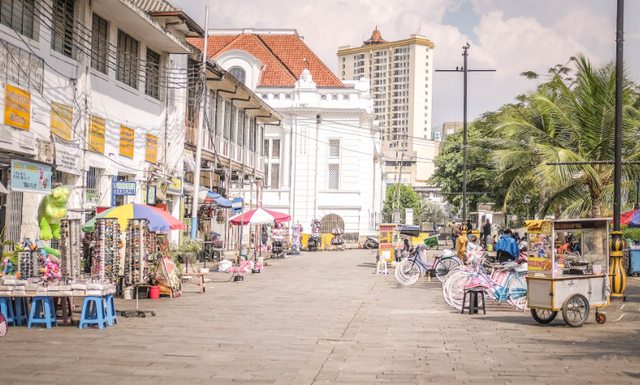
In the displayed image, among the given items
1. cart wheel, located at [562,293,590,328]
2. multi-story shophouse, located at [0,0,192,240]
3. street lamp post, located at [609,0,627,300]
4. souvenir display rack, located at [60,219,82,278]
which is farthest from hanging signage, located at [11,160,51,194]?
street lamp post, located at [609,0,627,300]

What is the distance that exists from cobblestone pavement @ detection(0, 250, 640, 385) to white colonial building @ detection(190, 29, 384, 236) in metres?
40.5

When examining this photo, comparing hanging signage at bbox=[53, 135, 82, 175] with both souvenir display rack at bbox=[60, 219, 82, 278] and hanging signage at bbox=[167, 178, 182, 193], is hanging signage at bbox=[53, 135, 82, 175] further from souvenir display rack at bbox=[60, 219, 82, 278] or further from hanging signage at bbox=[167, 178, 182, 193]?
hanging signage at bbox=[167, 178, 182, 193]

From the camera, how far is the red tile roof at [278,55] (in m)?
57.5

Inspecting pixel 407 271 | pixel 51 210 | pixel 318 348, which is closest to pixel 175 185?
pixel 407 271

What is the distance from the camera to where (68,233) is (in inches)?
499

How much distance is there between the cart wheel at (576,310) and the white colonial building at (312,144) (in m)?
42.9

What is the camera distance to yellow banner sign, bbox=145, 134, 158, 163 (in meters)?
23.4

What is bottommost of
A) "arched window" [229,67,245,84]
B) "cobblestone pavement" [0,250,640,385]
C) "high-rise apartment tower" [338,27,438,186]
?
"cobblestone pavement" [0,250,640,385]

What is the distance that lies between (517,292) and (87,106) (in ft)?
39.1

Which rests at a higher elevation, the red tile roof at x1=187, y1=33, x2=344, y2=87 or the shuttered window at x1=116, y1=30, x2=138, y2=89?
the red tile roof at x1=187, y1=33, x2=344, y2=87

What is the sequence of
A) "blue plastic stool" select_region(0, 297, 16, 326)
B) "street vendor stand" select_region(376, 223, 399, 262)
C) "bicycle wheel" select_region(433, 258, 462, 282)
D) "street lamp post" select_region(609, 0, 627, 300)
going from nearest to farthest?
"blue plastic stool" select_region(0, 297, 16, 326) < "street lamp post" select_region(609, 0, 627, 300) < "bicycle wheel" select_region(433, 258, 462, 282) < "street vendor stand" select_region(376, 223, 399, 262)

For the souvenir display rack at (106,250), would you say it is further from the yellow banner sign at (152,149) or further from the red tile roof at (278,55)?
the red tile roof at (278,55)

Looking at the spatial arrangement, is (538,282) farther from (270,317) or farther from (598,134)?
(598,134)

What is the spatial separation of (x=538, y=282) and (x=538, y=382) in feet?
14.8
